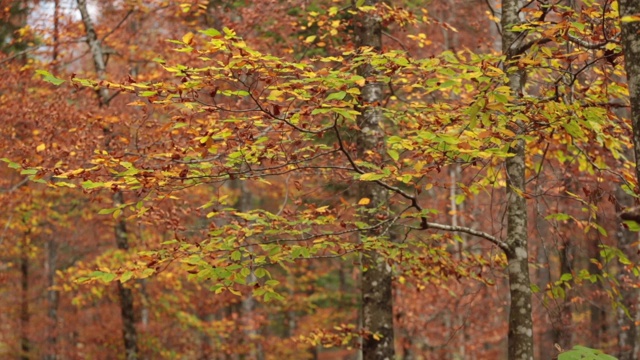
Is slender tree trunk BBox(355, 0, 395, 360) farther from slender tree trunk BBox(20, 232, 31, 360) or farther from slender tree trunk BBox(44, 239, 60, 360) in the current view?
slender tree trunk BBox(44, 239, 60, 360)

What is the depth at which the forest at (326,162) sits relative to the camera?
16.0ft

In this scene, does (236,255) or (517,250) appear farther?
(517,250)

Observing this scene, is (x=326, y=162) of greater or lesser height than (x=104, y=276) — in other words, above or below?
above

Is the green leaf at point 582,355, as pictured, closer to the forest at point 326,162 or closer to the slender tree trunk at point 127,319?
the forest at point 326,162

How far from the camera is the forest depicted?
489 centimetres

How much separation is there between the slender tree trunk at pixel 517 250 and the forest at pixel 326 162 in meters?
0.02

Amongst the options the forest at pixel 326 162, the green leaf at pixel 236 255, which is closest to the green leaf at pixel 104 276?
the forest at pixel 326 162

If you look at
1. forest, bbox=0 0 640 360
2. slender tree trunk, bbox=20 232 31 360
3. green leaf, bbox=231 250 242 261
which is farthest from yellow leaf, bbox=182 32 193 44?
slender tree trunk, bbox=20 232 31 360

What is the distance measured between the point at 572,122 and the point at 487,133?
718mm

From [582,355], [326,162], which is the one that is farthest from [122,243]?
[582,355]

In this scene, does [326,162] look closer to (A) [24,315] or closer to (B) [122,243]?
(B) [122,243]

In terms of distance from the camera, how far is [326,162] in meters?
9.52

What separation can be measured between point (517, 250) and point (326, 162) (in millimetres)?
3921

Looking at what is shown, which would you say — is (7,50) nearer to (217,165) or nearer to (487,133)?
(217,165)
